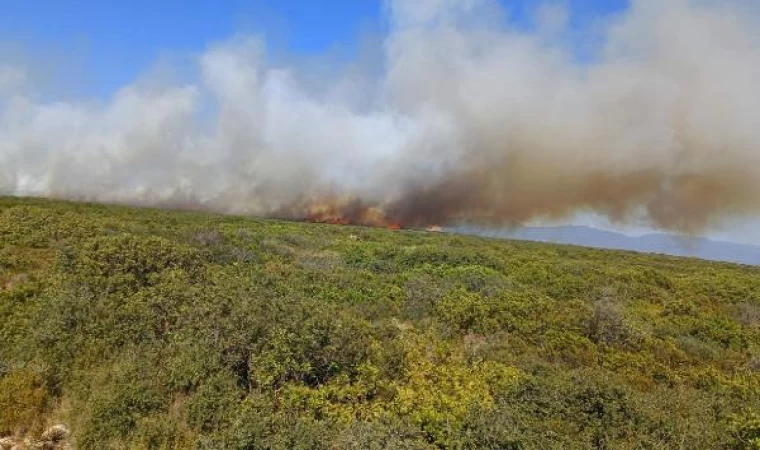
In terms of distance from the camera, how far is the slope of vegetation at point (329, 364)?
11641 mm

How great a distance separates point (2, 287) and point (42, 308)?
552 centimetres

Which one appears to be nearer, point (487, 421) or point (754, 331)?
point (487, 421)

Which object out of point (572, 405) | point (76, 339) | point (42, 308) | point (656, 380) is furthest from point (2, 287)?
point (656, 380)

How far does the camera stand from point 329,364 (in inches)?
571

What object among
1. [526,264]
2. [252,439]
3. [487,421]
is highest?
[526,264]

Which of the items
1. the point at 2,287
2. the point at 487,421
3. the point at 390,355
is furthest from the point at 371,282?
the point at 487,421

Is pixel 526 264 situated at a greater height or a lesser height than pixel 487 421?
greater

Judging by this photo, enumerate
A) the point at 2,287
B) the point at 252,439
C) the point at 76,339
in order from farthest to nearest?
the point at 2,287, the point at 76,339, the point at 252,439

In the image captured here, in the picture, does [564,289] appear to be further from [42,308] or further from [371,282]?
[42,308]

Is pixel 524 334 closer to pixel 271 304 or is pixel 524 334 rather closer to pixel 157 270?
pixel 271 304

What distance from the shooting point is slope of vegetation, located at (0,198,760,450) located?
11.6m

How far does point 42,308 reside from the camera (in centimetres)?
1836

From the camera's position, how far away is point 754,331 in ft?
88.7

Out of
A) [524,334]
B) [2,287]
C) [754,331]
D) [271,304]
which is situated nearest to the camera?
[271,304]
